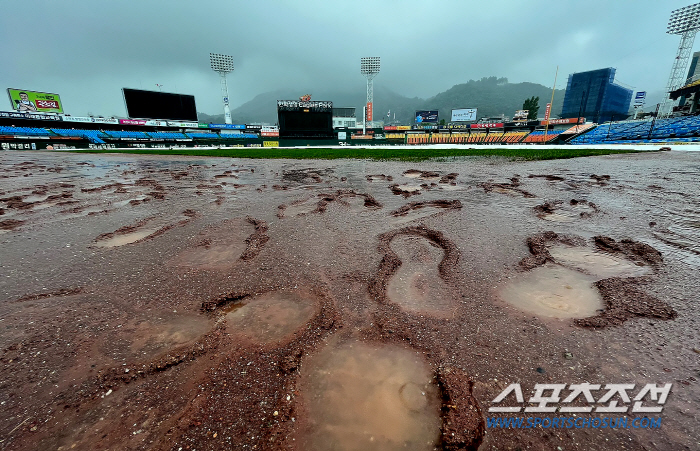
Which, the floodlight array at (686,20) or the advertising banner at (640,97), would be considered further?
the advertising banner at (640,97)

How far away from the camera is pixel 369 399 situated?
178 centimetres

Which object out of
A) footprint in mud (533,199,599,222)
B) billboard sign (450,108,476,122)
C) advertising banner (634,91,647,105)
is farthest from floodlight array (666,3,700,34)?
footprint in mud (533,199,599,222)

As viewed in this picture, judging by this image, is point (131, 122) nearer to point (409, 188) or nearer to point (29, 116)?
point (29, 116)

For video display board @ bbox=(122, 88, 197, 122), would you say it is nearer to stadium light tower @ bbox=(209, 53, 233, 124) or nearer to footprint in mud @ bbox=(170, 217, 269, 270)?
stadium light tower @ bbox=(209, 53, 233, 124)

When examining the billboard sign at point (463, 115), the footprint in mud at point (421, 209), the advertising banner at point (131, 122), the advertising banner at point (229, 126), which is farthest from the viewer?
the billboard sign at point (463, 115)

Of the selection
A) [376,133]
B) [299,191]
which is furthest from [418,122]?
[299,191]

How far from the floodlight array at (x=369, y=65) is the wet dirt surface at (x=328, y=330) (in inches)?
3329

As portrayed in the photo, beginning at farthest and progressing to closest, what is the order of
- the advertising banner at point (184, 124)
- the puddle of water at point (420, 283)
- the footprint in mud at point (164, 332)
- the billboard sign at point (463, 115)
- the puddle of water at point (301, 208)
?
the billboard sign at point (463, 115) < the advertising banner at point (184, 124) < the puddle of water at point (301, 208) < the puddle of water at point (420, 283) < the footprint in mud at point (164, 332)

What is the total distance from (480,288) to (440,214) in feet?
9.66

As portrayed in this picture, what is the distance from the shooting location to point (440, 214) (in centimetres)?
577

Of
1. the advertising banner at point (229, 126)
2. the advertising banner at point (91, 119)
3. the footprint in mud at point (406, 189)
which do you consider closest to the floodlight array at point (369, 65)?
the advertising banner at point (229, 126)

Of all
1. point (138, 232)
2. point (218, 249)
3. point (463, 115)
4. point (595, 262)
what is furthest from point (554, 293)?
point (463, 115)

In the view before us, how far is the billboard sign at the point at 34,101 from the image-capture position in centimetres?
4578

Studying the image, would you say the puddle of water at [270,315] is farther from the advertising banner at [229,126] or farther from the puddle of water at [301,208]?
the advertising banner at [229,126]
